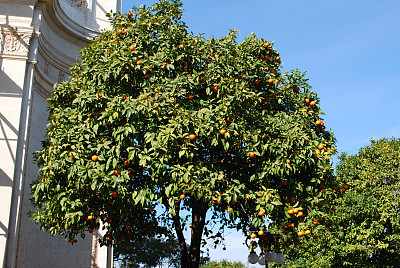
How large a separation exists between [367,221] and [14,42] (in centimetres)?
2078

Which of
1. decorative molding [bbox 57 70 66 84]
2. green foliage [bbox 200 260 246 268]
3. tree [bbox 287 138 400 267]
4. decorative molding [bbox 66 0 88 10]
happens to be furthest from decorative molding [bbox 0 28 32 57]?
green foliage [bbox 200 260 246 268]

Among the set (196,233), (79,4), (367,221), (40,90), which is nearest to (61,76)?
(40,90)

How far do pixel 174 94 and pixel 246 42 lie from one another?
123 inches

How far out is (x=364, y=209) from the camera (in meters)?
23.0

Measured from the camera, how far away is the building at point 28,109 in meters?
14.4

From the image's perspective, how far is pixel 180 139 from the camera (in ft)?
30.6

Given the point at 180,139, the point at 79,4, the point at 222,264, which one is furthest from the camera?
the point at 222,264

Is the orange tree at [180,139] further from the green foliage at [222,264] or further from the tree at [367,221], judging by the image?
the green foliage at [222,264]

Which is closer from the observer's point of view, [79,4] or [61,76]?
[61,76]

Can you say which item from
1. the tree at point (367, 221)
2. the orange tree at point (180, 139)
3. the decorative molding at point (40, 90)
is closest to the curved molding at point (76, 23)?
the decorative molding at point (40, 90)

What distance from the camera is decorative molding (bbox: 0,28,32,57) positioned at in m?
15.9

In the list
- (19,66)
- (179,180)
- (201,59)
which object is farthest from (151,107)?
(19,66)

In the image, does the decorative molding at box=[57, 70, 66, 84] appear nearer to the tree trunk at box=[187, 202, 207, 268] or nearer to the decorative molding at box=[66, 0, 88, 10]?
the decorative molding at box=[66, 0, 88, 10]

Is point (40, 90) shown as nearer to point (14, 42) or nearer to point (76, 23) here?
point (14, 42)
